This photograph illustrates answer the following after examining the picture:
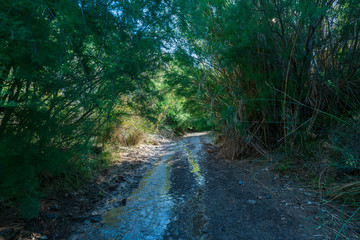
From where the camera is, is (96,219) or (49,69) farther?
(96,219)

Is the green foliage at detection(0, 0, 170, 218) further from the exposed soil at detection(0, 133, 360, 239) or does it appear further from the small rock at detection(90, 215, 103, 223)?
the small rock at detection(90, 215, 103, 223)

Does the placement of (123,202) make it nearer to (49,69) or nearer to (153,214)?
(153,214)

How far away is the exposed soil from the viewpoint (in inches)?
64.7

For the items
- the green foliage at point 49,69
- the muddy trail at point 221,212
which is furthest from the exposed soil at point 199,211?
the green foliage at point 49,69

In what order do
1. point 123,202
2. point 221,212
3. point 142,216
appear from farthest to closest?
1. point 123,202
2. point 142,216
3. point 221,212

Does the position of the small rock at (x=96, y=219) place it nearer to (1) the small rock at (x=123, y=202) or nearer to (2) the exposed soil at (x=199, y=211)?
(2) the exposed soil at (x=199, y=211)

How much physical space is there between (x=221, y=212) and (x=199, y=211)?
0.76ft

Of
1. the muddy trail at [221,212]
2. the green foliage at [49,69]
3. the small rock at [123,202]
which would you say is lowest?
the muddy trail at [221,212]

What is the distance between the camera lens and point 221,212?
200 centimetres

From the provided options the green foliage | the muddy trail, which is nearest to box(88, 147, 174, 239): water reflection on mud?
the muddy trail

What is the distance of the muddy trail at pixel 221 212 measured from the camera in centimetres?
163

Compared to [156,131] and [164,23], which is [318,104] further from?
[156,131]

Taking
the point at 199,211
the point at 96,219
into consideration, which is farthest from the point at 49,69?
the point at 199,211

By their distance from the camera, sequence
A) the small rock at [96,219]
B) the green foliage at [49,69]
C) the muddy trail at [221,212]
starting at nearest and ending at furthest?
1. the green foliage at [49,69]
2. the muddy trail at [221,212]
3. the small rock at [96,219]
